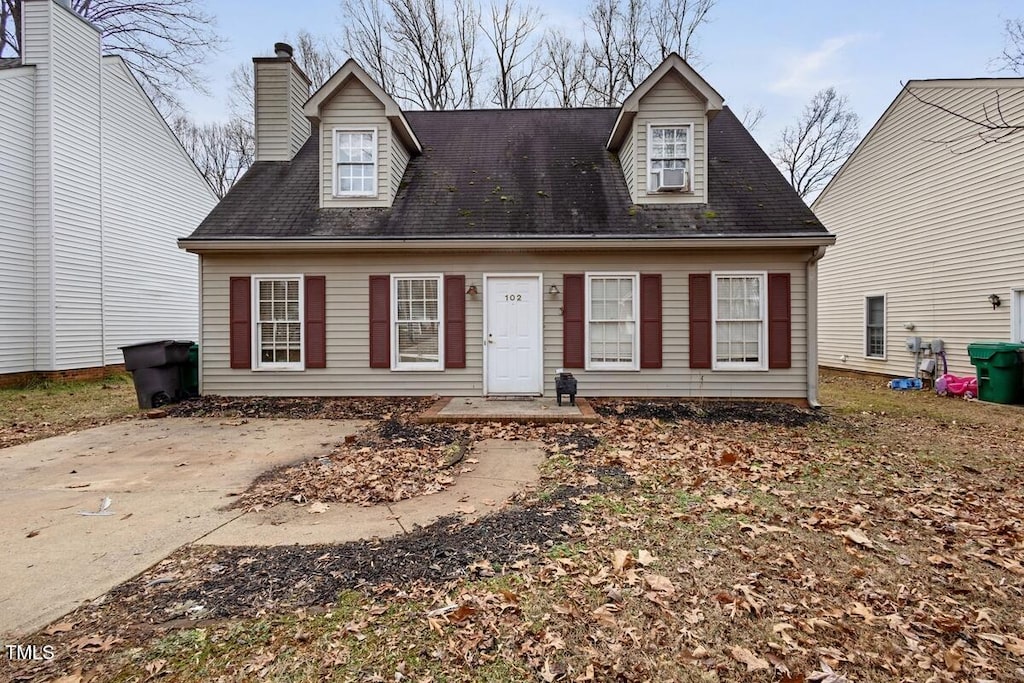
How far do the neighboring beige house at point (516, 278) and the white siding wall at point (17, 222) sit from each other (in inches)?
222

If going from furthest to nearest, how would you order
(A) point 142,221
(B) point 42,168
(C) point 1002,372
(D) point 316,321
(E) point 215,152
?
1. (E) point 215,152
2. (A) point 142,221
3. (B) point 42,168
4. (C) point 1002,372
5. (D) point 316,321

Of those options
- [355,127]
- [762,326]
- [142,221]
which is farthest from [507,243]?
[142,221]

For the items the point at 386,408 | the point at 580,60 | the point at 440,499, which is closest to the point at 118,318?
the point at 386,408

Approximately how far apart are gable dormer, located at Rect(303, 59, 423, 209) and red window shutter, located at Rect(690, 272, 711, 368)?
243 inches

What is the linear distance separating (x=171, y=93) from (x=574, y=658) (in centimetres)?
2415

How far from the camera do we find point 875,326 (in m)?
13.6

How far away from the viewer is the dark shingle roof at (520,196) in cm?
871

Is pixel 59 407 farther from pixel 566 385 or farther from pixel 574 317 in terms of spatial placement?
pixel 574 317

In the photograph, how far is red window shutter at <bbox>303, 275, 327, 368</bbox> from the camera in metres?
8.98

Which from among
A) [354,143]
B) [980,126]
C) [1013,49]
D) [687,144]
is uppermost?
[980,126]

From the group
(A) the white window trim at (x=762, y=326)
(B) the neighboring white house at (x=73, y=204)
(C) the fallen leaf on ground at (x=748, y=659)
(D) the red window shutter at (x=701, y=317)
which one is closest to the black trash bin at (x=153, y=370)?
(B) the neighboring white house at (x=73, y=204)

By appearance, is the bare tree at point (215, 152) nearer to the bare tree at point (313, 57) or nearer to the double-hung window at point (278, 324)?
the bare tree at point (313, 57)

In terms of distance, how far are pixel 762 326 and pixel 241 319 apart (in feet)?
32.3

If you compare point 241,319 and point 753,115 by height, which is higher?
point 753,115
